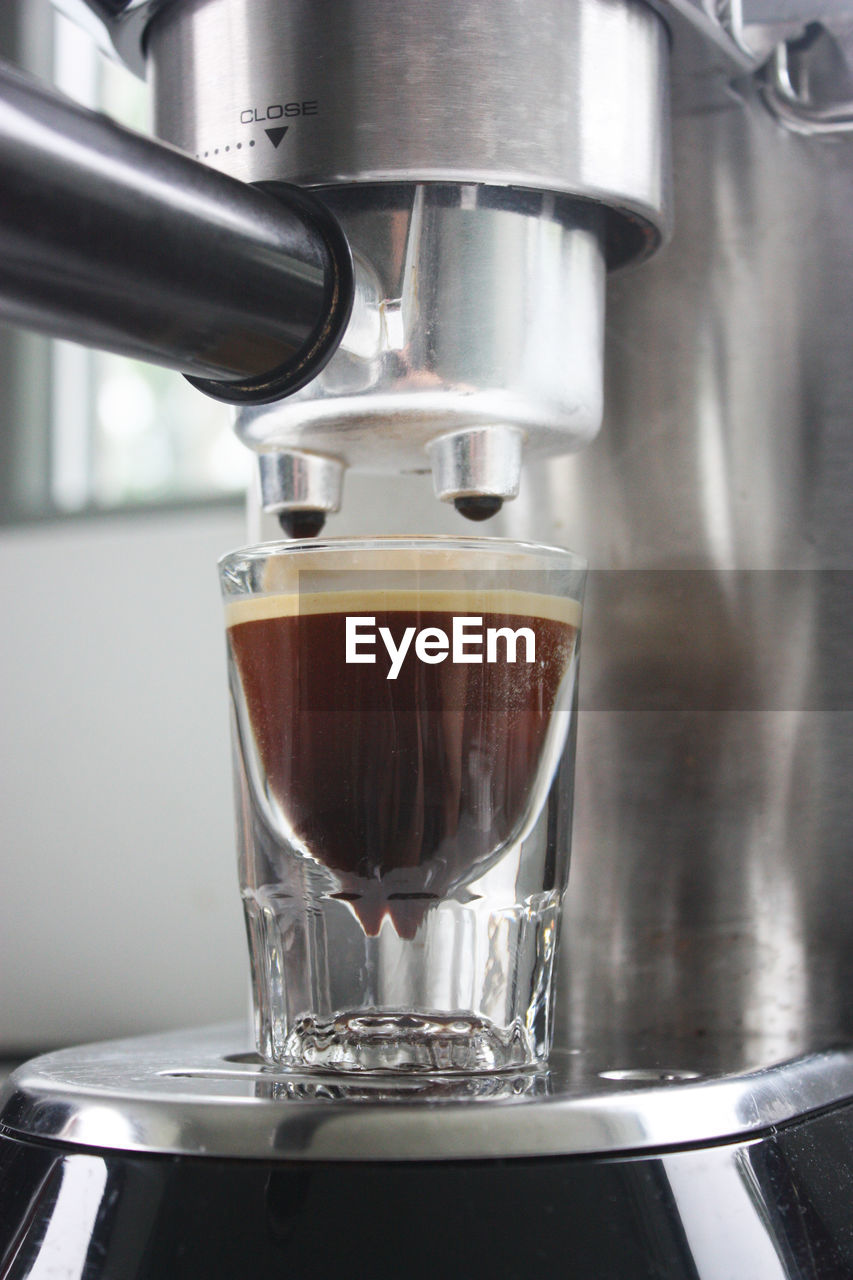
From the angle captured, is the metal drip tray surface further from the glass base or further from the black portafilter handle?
the black portafilter handle

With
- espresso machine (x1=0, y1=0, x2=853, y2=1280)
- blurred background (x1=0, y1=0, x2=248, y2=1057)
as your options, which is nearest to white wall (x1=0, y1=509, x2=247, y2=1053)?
blurred background (x1=0, y1=0, x2=248, y2=1057)

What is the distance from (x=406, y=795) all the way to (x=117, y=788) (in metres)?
0.41

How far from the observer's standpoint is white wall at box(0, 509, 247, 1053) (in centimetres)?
66

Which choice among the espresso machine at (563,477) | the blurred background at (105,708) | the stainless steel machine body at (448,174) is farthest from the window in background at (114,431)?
the stainless steel machine body at (448,174)

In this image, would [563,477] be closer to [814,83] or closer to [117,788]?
[814,83]

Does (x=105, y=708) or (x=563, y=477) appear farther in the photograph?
(x=105, y=708)

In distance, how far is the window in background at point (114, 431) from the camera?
73 centimetres

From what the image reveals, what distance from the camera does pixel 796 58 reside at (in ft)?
1.20

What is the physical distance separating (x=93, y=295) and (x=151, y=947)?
0.48 meters

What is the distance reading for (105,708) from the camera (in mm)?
686

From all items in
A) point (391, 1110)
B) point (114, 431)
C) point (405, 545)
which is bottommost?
point (391, 1110)

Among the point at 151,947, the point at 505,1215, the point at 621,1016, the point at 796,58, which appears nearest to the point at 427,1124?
the point at 505,1215

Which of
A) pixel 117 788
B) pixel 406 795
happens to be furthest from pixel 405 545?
pixel 117 788

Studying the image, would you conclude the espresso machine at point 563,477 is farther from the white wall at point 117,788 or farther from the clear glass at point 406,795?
the white wall at point 117,788
